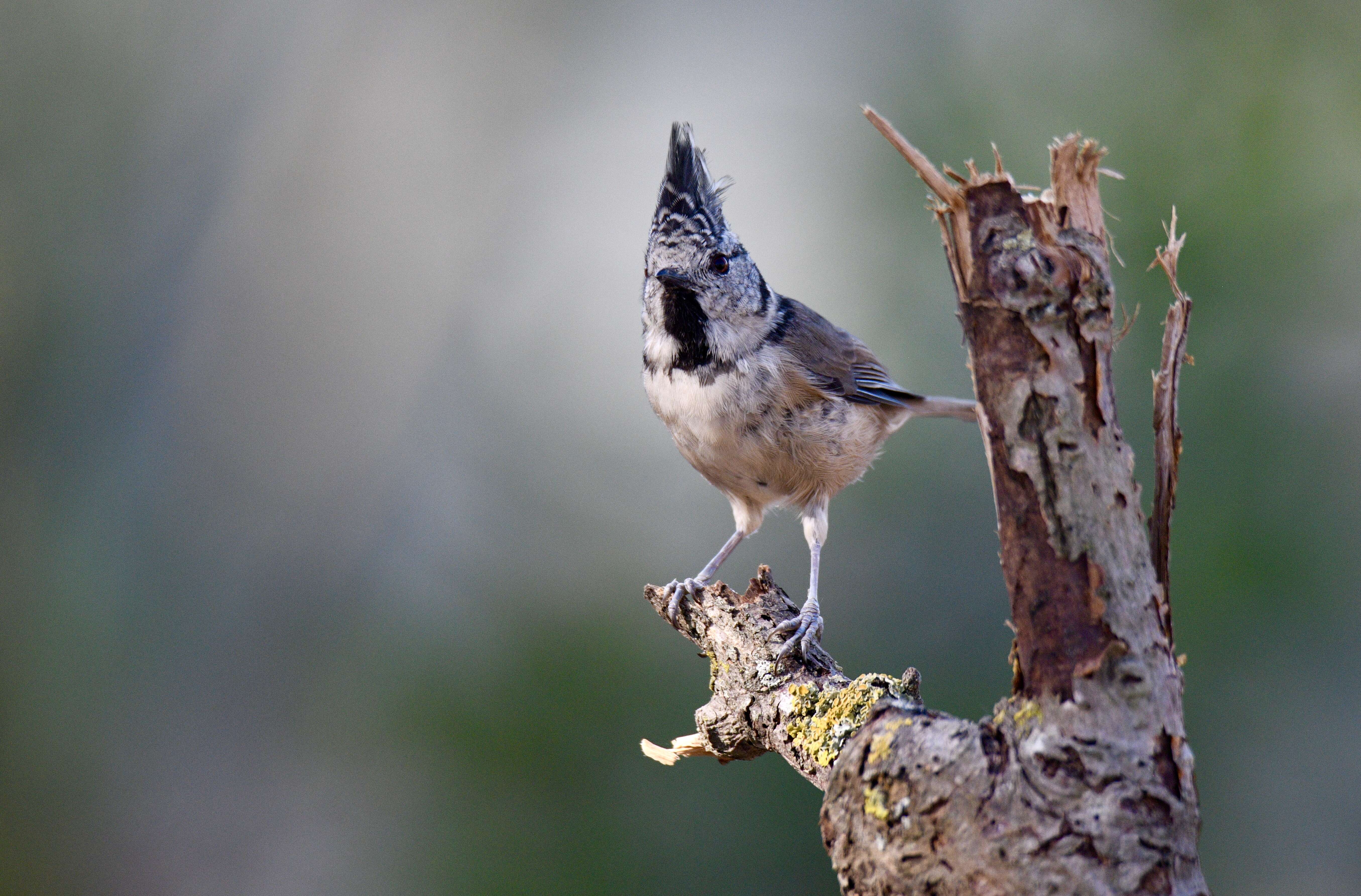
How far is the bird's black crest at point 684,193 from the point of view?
2.69 m

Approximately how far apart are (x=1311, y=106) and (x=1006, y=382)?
3.65 meters

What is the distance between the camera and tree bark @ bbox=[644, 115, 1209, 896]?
131 centimetres

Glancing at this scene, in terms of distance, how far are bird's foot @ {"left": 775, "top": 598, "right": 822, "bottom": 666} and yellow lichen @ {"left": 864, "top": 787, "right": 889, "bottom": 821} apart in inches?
28.0

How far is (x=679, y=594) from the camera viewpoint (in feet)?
8.59

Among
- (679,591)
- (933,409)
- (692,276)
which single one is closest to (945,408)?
(933,409)

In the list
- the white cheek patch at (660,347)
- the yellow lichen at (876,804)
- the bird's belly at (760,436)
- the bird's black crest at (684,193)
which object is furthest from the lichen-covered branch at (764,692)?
the bird's black crest at (684,193)

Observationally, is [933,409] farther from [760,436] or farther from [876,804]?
[876,804]

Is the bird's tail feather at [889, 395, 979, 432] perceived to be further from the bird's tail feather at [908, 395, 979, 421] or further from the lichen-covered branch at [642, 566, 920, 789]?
the lichen-covered branch at [642, 566, 920, 789]

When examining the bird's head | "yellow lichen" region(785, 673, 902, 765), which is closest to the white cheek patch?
the bird's head

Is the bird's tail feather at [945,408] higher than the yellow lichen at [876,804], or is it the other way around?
the bird's tail feather at [945,408]

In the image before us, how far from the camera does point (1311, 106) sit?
3982mm

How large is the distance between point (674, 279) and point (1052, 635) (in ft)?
5.24

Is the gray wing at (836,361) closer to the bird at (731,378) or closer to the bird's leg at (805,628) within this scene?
the bird at (731,378)

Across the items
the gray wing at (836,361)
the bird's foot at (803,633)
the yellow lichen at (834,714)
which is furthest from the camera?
the gray wing at (836,361)
